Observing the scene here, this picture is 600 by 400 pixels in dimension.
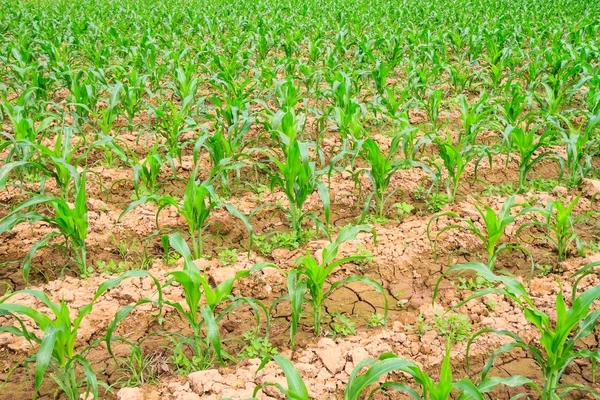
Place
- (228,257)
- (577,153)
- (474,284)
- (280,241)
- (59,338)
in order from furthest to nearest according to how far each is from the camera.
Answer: (577,153), (280,241), (228,257), (474,284), (59,338)

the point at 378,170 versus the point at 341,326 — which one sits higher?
the point at 378,170

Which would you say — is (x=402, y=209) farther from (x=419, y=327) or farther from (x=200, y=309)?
(x=200, y=309)

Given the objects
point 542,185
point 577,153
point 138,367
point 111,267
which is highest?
Answer: point 577,153

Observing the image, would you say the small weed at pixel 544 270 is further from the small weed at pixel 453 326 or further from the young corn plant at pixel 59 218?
the young corn plant at pixel 59 218

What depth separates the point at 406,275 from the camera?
310cm

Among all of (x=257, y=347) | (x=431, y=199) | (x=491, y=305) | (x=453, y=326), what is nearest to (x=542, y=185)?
(x=431, y=199)

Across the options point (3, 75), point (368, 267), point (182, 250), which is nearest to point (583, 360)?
point (368, 267)

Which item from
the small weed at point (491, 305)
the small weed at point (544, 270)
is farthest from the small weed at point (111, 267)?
the small weed at point (544, 270)

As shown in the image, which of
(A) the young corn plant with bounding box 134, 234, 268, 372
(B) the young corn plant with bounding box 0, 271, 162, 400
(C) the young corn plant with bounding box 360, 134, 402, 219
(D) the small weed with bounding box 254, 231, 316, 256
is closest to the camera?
(B) the young corn plant with bounding box 0, 271, 162, 400

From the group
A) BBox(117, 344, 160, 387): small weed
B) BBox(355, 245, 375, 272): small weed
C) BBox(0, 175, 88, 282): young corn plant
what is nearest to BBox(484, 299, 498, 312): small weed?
BBox(355, 245, 375, 272): small weed

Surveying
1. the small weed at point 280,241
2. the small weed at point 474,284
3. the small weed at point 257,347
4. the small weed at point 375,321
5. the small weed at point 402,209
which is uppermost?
the small weed at point 402,209

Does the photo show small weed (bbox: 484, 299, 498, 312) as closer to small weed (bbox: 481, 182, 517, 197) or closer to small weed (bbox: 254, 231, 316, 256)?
small weed (bbox: 254, 231, 316, 256)

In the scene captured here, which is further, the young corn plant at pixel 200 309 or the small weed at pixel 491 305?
the small weed at pixel 491 305

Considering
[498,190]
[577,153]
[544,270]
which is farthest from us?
[498,190]
